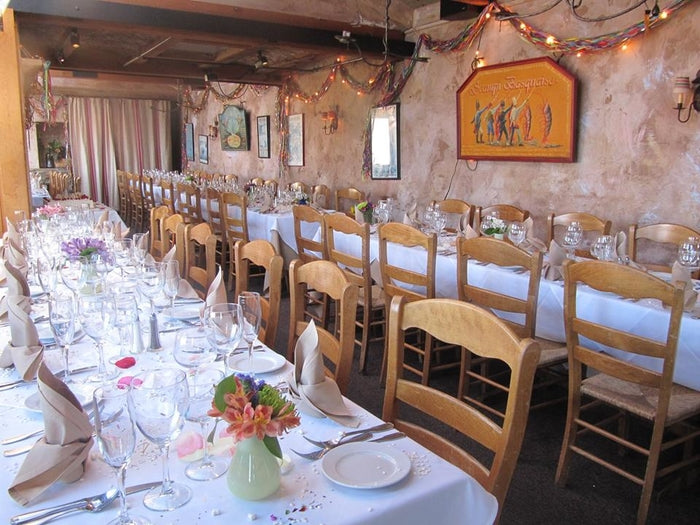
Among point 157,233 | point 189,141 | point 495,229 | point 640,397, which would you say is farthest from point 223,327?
point 189,141

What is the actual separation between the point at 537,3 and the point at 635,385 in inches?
159

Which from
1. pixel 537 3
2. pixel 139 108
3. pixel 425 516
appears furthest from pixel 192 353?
pixel 139 108

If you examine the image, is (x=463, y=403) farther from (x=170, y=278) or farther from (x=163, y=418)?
(x=170, y=278)

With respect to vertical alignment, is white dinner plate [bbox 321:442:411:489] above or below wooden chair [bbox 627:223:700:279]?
below

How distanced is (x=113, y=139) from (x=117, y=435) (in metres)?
14.4

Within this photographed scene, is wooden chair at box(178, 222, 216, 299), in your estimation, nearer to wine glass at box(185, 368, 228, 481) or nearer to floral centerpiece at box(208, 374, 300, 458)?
wine glass at box(185, 368, 228, 481)

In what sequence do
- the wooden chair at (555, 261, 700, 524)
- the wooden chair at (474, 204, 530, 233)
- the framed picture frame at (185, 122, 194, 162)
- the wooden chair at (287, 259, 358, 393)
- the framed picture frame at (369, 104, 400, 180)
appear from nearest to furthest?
the wooden chair at (287, 259, 358, 393)
the wooden chair at (555, 261, 700, 524)
the wooden chair at (474, 204, 530, 233)
the framed picture frame at (369, 104, 400, 180)
the framed picture frame at (185, 122, 194, 162)

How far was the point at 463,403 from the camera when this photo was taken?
5.15 ft

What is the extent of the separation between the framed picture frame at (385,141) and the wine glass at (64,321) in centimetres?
595

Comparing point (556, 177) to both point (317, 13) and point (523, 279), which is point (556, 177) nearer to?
point (523, 279)

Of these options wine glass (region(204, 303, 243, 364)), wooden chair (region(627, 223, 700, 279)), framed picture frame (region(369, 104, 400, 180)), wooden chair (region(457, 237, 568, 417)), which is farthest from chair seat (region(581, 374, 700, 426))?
framed picture frame (region(369, 104, 400, 180))

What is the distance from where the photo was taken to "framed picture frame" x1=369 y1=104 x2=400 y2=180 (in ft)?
24.3

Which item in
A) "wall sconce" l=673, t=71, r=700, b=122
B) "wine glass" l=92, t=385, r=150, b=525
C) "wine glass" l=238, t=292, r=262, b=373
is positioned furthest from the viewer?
"wall sconce" l=673, t=71, r=700, b=122

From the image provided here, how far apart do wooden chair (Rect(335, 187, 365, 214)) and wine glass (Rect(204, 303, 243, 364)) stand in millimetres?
5837
